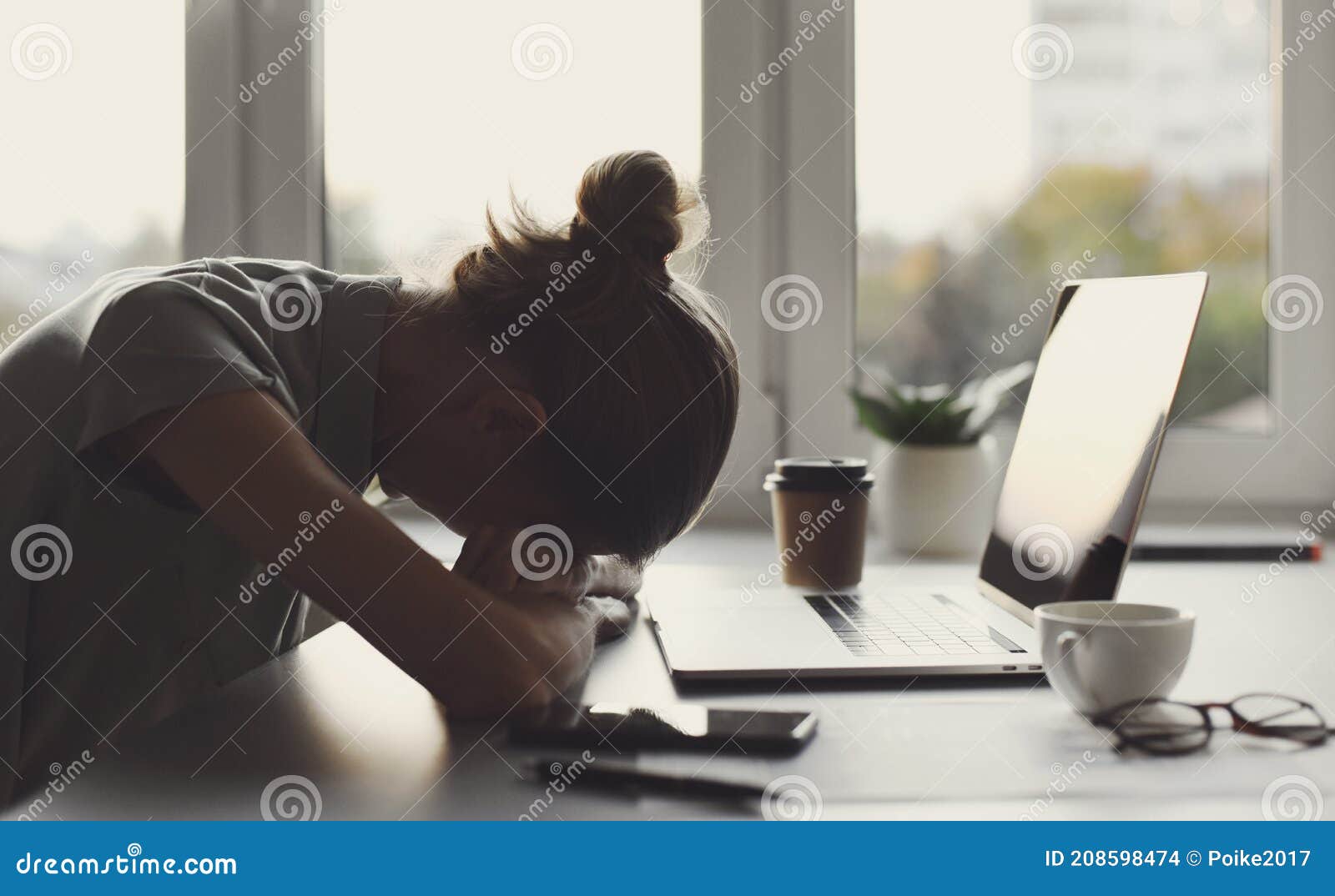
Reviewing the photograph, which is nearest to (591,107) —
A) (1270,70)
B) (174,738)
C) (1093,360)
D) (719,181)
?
(719,181)

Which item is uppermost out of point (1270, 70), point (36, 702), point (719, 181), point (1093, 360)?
point (1270, 70)

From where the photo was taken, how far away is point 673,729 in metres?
0.59

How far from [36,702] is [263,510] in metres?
0.31

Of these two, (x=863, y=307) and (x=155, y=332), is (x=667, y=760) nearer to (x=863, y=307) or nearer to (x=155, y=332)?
(x=155, y=332)

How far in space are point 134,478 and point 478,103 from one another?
3.04 feet

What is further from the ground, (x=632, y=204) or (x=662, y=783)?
(x=632, y=204)

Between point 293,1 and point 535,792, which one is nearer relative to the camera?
point 535,792

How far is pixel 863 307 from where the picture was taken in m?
1.59
